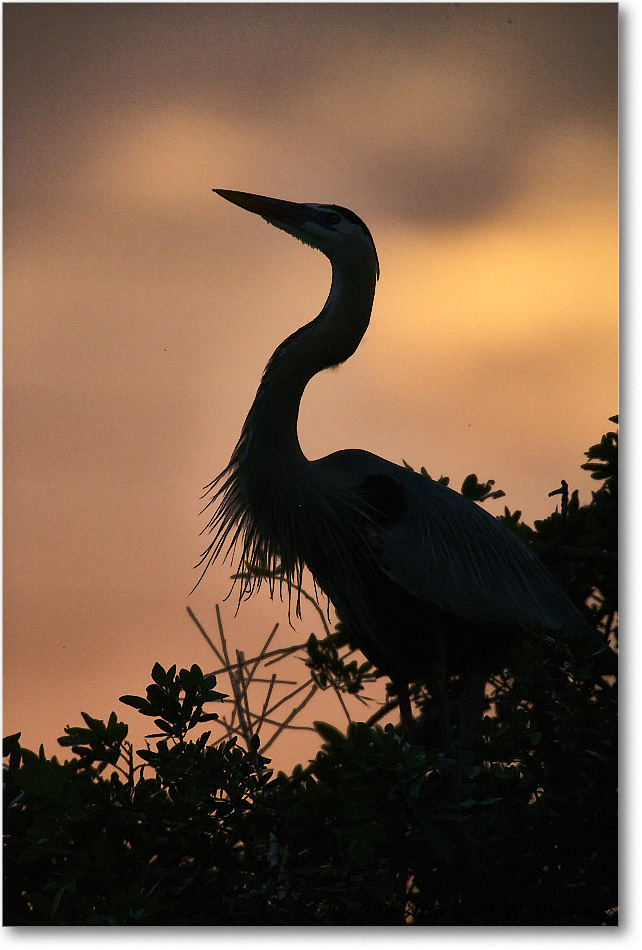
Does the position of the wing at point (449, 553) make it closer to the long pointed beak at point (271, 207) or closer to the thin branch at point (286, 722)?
the thin branch at point (286, 722)

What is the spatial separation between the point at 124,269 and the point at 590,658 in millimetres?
1217

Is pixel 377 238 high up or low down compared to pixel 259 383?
up

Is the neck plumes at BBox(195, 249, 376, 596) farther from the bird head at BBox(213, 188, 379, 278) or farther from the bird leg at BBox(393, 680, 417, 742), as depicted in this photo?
the bird leg at BBox(393, 680, 417, 742)

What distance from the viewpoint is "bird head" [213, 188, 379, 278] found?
2.16 meters

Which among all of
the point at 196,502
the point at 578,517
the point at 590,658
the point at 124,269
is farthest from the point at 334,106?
the point at 590,658

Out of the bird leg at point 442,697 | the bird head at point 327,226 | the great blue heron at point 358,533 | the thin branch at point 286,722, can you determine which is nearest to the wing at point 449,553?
the great blue heron at point 358,533

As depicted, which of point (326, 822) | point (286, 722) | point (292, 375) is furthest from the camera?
point (292, 375)

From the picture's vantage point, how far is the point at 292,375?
2.13 m

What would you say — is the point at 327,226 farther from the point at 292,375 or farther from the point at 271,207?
the point at 292,375

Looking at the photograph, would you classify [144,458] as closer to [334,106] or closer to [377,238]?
[377,238]

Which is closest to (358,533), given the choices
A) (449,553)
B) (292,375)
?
(449,553)

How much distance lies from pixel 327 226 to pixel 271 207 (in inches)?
5.1

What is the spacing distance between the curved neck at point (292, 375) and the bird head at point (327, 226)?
0.08m

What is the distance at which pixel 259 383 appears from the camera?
85.0 inches
